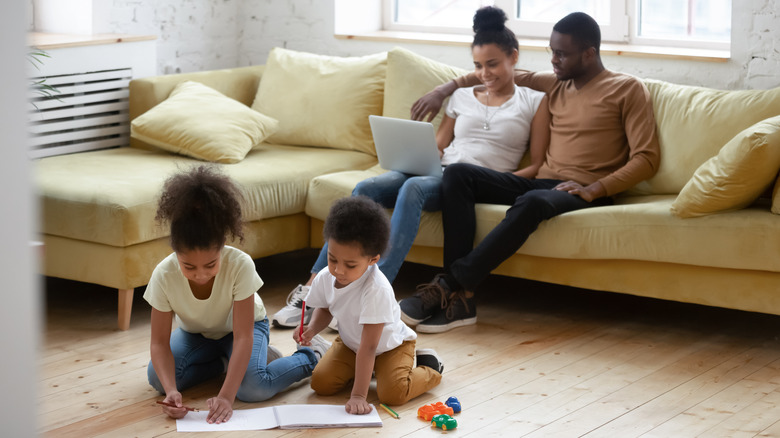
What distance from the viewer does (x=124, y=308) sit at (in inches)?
114

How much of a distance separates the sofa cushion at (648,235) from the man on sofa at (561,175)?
0.22 ft

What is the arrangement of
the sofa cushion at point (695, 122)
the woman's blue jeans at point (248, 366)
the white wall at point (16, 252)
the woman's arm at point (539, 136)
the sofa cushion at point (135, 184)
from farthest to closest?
the woman's arm at point (539, 136), the sofa cushion at point (695, 122), the sofa cushion at point (135, 184), the woman's blue jeans at point (248, 366), the white wall at point (16, 252)

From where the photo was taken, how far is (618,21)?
3.84m

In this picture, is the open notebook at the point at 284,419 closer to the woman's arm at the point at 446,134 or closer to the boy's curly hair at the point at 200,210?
the boy's curly hair at the point at 200,210

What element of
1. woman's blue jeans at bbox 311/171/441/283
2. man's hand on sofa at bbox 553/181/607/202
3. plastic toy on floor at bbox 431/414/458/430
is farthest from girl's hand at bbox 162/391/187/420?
man's hand on sofa at bbox 553/181/607/202

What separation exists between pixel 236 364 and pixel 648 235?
131 cm

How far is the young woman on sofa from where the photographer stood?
3.16m

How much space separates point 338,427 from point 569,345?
915mm

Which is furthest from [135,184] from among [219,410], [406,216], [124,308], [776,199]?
[776,199]

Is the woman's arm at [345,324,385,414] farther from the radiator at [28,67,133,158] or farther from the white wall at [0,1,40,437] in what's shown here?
the radiator at [28,67,133,158]

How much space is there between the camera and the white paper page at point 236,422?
2102mm

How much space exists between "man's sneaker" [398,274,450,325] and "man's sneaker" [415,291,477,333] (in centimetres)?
2

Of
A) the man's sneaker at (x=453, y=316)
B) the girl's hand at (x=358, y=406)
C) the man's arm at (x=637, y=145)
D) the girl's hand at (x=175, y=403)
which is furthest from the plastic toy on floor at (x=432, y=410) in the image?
the man's arm at (x=637, y=145)

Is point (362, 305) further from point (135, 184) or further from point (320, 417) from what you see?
point (135, 184)
